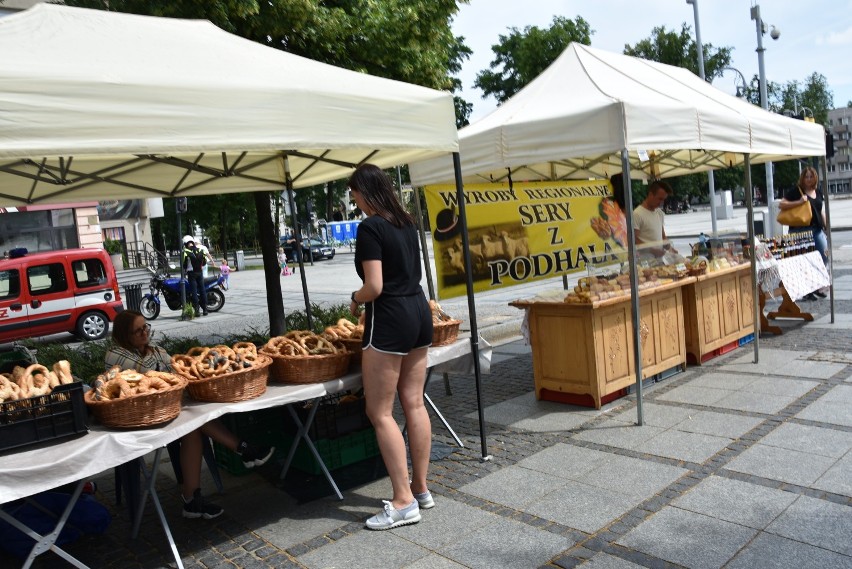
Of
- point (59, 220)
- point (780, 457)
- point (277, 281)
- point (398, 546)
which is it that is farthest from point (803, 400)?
point (59, 220)

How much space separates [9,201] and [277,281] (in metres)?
4.07

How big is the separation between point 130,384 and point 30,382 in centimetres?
50

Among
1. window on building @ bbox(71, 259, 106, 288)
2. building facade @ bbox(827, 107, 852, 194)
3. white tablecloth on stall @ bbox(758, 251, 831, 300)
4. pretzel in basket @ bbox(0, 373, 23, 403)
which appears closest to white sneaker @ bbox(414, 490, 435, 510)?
pretzel in basket @ bbox(0, 373, 23, 403)

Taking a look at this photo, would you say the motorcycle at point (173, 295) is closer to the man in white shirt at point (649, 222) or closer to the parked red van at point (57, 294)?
the parked red van at point (57, 294)

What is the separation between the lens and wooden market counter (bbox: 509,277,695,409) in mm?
5793

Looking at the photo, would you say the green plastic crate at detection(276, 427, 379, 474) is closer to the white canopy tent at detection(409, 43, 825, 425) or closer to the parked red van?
the white canopy tent at detection(409, 43, 825, 425)

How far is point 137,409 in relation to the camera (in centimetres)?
329

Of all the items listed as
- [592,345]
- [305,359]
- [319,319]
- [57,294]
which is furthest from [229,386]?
[57,294]

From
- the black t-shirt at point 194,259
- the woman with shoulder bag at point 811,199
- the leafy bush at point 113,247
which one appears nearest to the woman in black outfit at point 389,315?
the woman with shoulder bag at point 811,199

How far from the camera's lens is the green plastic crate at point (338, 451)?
4.61m

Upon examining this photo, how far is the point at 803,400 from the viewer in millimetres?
5633

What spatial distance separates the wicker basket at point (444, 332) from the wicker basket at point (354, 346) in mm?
558

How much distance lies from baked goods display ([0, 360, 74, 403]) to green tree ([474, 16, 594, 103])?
36.6 meters

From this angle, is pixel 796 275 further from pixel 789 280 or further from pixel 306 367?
pixel 306 367
